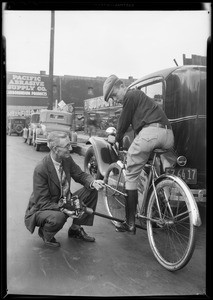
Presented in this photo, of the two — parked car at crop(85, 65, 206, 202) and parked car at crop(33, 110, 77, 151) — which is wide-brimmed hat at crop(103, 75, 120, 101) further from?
parked car at crop(33, 110, 77, 151)

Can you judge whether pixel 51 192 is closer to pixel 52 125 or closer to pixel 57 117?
pixel 52 125

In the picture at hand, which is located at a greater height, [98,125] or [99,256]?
[98,125]

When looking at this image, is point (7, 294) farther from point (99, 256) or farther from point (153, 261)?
point (153, 261)

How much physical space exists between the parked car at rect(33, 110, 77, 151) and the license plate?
0.97 meters

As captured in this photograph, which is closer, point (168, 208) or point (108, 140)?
point (168, 208)

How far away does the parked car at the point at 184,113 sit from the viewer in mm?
3098

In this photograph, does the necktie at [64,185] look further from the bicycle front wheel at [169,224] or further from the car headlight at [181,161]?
the car headlight at [181,161]

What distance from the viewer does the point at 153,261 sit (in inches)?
120

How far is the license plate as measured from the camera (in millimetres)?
3146
